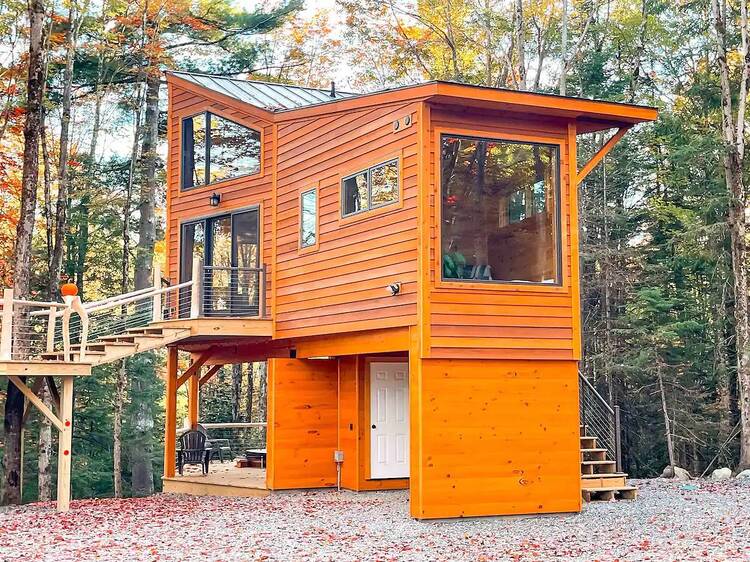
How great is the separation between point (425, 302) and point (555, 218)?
6.79 ft

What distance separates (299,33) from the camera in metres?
26.8

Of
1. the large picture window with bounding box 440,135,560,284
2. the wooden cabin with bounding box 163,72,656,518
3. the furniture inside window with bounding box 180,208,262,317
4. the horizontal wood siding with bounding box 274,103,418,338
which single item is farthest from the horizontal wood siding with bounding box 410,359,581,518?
the furniture inside window with bounding box 180,208,262,317

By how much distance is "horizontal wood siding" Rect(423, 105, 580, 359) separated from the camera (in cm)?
1023

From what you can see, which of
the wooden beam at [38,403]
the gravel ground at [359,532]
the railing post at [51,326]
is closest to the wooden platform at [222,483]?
the gravel ground at [359,532]

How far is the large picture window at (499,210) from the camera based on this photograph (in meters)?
10.4

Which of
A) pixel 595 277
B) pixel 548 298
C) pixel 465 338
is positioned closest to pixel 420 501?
pixel 465 338

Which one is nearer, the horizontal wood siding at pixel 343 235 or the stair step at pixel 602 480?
the horizontal wood siding at pixel 343 235

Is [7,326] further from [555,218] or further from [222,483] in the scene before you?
[555,218]

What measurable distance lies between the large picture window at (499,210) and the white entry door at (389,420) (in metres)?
3.48

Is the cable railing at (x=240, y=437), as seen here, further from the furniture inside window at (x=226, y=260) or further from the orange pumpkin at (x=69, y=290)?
the orange pumpkin at (x=69, y=290)

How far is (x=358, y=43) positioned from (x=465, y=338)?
1771cm

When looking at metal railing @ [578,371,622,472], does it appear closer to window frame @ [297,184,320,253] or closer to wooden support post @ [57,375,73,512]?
window frame @ [297,184,320,253]

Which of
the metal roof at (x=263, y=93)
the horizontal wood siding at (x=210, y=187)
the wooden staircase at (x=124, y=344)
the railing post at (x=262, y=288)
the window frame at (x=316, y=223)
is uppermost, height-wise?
the metal roof at (x=263, y=93)

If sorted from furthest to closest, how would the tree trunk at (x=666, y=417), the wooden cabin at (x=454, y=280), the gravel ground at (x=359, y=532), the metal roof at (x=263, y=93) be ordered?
1. the tree trunk at (x=666, y=417)
2. the metal roof at (x=263, y=93)
3. the wooden cabin at (x=454, y=280)
4. the gravel ground at (x=359, y=532)
